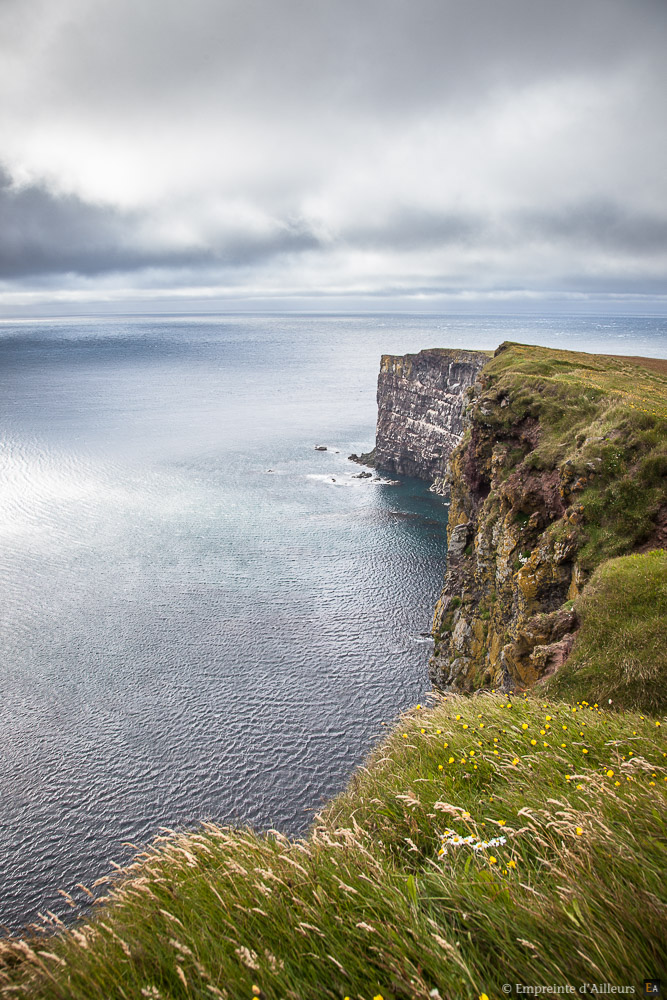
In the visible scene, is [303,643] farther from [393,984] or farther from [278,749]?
[393,984]

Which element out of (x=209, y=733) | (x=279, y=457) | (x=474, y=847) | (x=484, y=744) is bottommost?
(x=209, y=733)

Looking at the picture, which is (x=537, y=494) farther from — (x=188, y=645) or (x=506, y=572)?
(x=188, y=645)

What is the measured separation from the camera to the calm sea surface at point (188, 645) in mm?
34094

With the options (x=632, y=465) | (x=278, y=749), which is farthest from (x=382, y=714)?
(x=632, y=465)

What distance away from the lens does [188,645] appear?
168 feet

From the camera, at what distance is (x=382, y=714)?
4166 cm

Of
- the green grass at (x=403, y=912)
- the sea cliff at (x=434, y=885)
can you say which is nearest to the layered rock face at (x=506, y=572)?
the sea cliff at (x=434, y=885)

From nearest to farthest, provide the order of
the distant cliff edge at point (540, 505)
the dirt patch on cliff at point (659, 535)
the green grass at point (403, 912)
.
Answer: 1. the green grass at point (403, 912)
2. the dirt patch on cliff at point (659, 535)
3. the distant cliff edge at point (540, 505)

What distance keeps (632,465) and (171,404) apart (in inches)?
6861

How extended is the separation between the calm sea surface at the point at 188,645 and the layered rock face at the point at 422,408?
23.2 feet

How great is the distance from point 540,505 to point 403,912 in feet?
87.7

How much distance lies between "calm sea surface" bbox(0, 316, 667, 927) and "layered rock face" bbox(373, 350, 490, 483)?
7068 mm

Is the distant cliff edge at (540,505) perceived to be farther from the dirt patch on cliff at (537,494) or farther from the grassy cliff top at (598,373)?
the grassy cliff top at (598,373)

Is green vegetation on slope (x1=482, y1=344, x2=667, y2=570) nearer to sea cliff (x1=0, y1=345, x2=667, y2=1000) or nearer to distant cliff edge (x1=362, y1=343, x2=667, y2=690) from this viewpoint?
distant cliff edge (x1=362, y1=343, x2=667, y2=690)
